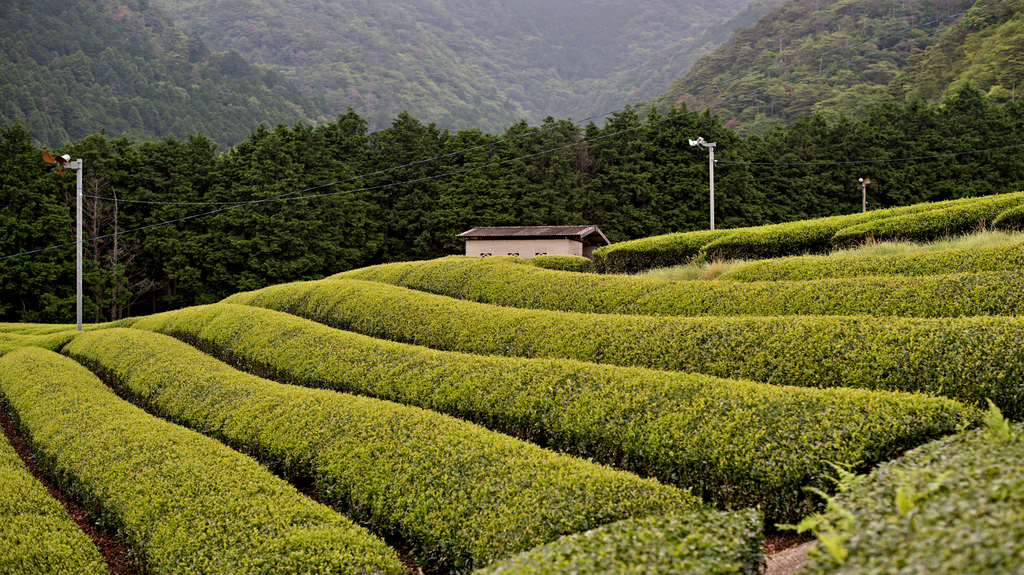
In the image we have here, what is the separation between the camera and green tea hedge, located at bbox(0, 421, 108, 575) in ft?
16.8

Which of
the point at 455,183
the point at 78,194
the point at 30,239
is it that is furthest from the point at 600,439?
the point at 30,239

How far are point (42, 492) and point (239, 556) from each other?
373cm

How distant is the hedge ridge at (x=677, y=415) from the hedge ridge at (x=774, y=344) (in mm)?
727

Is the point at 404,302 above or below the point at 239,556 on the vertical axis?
above

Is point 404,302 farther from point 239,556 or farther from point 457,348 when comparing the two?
point 239,556

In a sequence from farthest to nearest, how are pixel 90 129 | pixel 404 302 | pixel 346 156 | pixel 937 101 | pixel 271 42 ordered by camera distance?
1. pixel 271 42
2. pixel 90 129
3. pixel 937 101
4. pixel 346 156
5. pixel 404 302

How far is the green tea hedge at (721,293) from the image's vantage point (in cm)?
696

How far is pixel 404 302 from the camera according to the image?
1267cm

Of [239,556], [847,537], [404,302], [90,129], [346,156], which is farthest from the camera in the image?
[90,129]

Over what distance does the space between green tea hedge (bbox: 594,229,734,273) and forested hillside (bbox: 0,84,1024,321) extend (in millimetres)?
17210

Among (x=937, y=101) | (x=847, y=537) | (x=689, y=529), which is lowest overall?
(x=689, y=529)

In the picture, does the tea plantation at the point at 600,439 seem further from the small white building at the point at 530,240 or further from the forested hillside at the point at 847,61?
the forested hillside at the point at 847,61

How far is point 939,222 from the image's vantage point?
35.4ft

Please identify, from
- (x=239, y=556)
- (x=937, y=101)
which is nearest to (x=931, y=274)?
(x=239, y=556)
